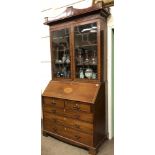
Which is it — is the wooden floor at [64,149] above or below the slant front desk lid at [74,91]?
below

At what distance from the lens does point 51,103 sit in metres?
2.76

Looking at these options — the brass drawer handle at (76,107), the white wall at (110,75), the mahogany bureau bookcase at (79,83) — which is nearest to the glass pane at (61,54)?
the mahogany bureau bookcase at (79,83)

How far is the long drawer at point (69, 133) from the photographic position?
2376mm

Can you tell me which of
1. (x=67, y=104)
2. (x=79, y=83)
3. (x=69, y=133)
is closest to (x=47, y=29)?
(x=79, y=83)

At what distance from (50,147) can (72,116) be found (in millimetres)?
626

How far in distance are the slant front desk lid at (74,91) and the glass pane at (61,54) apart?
0.21m

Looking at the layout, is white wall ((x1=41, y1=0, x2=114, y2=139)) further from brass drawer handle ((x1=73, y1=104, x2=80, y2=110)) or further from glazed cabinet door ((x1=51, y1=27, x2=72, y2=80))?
brass drawer handle ((x1=73, y1=104, x2=80, y2=110))

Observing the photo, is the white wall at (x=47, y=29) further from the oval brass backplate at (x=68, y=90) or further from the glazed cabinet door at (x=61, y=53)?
the oval brass backplate at (x=68, y=90)

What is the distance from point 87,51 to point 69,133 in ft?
4.59

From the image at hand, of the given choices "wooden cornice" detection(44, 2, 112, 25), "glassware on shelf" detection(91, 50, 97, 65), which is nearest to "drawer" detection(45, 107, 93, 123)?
"glassware on shelf" detection(91, 50, 97, 65)

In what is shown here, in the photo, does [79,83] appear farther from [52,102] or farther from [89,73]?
[52,102]
